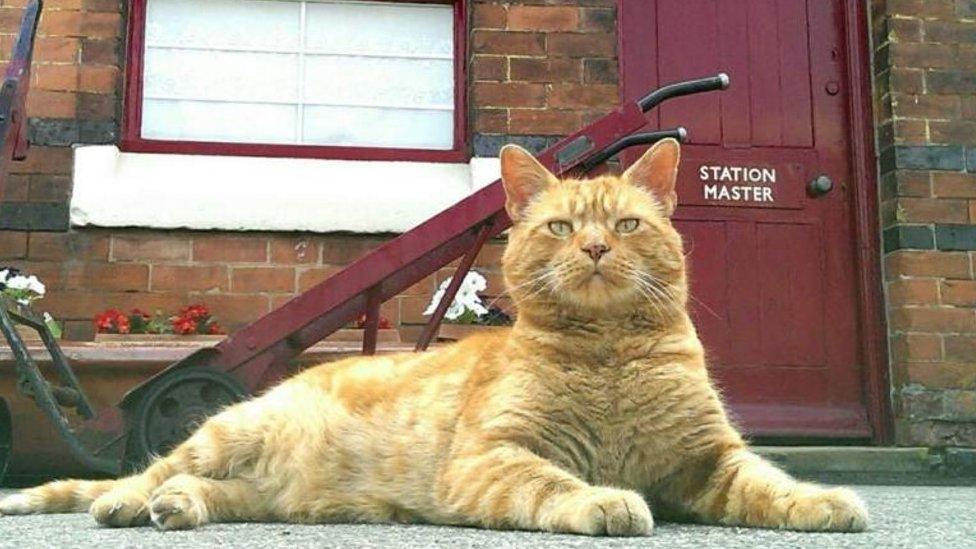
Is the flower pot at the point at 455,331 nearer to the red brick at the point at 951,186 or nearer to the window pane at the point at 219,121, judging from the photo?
the window pane at the point at 219,121

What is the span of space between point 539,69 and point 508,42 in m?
0.20

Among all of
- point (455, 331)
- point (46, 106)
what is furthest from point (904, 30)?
point (46, 106)

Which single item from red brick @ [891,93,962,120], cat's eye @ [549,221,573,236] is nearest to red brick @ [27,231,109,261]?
cat's eye @ [549,221,573,236]

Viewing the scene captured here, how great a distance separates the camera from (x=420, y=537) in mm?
2033

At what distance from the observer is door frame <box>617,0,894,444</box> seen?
5320mm

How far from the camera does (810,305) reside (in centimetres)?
542

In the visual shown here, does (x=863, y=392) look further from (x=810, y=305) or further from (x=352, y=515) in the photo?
(x=352, y=515)

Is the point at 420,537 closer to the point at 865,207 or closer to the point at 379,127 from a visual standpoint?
the point at 379,127

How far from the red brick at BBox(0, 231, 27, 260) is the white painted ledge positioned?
24 cm

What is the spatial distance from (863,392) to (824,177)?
1098 millimetres

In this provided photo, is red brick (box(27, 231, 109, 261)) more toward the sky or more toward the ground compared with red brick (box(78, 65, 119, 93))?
more toward the ground

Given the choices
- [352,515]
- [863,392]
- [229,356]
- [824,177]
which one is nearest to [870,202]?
[824,177]

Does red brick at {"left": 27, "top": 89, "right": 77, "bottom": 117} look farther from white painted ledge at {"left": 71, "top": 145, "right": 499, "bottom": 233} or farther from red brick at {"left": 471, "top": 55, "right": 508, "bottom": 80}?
red brick at {"left": 471, "top": 55, "right": 508, "bottom": 80}

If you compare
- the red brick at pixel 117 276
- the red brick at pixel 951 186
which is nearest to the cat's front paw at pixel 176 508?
the red brick at pixel 117 276
